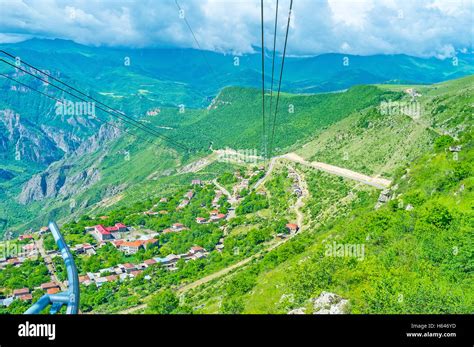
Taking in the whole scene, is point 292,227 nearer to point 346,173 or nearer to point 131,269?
point 346,173

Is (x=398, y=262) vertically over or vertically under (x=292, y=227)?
over

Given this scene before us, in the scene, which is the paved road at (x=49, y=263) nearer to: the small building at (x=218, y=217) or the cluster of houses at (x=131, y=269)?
the cluster of houses at (x=131, y=269)

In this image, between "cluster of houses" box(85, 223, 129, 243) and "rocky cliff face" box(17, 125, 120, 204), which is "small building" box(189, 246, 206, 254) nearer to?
"cluster of houses" box(85, 223, 129, 243)

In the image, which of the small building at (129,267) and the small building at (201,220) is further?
the small building at (201,220)

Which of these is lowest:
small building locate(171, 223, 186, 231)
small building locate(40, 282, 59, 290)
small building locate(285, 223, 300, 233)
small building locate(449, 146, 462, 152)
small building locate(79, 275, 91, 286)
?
small building locate(40, 282, 59, 290)

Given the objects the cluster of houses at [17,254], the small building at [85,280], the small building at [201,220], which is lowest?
the cluster of houses at [17,254]

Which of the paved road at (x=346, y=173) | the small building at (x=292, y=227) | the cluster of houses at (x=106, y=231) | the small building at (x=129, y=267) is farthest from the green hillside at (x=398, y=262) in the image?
the cluster of houses at (x=106, y=231)

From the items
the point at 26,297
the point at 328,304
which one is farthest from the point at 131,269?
the point at 328,304

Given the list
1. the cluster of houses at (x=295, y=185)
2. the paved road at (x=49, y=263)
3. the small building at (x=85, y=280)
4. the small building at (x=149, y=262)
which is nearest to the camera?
the small building at (x=85, y=280)

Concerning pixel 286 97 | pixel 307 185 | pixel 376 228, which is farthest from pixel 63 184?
pixel 376 228

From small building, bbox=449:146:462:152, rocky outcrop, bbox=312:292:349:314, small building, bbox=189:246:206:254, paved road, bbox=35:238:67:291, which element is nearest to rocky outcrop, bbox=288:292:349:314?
rocky outcrop, bbox=312:292:349:314
